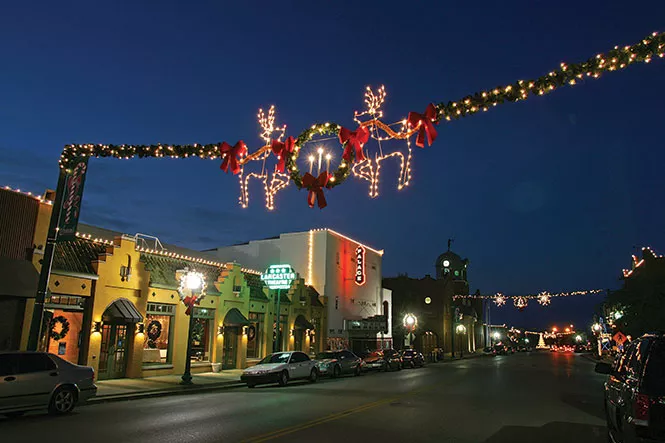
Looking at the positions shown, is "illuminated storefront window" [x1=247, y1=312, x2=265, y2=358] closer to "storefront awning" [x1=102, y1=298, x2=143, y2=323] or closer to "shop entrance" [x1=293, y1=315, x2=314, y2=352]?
"shop entrance" [x1=293, y1=315, x2=314, y2=352]

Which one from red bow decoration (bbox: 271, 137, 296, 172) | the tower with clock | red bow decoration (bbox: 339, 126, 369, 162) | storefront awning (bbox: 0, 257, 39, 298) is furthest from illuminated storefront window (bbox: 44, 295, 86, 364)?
the tower with clock

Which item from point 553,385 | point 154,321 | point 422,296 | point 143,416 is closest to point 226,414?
point 143,416

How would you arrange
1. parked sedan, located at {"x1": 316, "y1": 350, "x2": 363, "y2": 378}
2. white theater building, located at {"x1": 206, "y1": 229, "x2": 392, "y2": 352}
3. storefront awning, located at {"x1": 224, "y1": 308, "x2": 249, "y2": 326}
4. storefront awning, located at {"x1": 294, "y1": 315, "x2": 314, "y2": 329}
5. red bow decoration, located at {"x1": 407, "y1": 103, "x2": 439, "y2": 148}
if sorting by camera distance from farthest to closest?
white theater building, located at {"x1": 206, "y1": 229, "x2": 392, "y2": 352} → storefront awning, located at {"x1": 294, "y1": 315, "x2": 314, "y2": 329} → storefront awning, located at {"x1": 224, "y1": 308, "x2": 249, "y2": 326} → parked sedan, located at {"x1": 316, "y1": 350, "x2": 363, "y2": 378} → red bow decoration, located at {"x1": 407, "y1": 103, "x2": 439, "y2": 148}

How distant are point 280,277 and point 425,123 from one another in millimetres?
19891

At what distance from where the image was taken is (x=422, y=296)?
72562mm

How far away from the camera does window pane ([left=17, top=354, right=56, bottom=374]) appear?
11.9 meters

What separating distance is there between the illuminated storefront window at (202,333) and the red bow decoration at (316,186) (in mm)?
14863

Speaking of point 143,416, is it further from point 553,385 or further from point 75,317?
point 553,385

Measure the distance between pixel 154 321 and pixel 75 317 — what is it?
4397 millimetres

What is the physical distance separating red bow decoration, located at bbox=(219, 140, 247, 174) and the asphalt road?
6.67 metres

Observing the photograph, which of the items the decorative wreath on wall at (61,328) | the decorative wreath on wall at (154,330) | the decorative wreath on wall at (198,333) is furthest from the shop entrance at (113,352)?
the decorative wreath on wall at (198,333)

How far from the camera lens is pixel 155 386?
19.8 meters

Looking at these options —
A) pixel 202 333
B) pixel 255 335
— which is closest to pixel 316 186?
pixel 202 333

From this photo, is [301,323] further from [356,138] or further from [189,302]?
[356,138]
